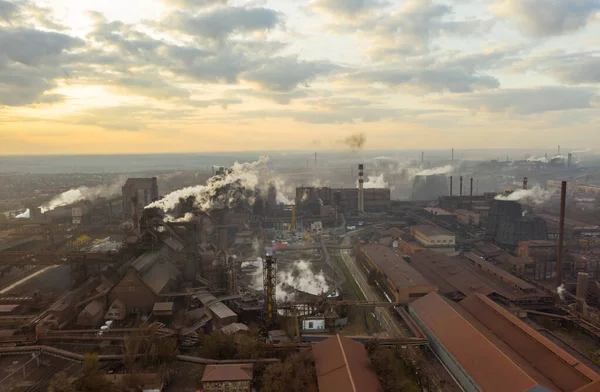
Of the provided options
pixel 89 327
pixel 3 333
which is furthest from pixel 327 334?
pixel 3 333

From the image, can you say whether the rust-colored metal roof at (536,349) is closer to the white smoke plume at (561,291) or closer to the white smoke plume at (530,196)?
the white smoke plume at (561,291)

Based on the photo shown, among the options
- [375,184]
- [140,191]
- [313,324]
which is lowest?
[313,324]

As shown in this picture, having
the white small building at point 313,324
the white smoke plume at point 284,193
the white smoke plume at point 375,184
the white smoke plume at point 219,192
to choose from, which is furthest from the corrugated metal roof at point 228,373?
the white smoke plume at point 375,184

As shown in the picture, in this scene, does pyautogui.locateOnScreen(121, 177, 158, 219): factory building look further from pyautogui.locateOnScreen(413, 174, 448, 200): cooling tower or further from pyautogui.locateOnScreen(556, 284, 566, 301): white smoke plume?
pyautogui.locateOnScreen(413, 174, 448, 200): cooling tower

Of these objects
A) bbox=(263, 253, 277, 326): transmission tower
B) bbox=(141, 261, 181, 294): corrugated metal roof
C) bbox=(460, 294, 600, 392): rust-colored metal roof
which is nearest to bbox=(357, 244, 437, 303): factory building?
bbox=(460, 294, 600, 392): rust-colored metal roof

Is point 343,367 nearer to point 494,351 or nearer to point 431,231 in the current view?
point 494,351

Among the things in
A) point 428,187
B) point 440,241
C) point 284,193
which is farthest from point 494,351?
point 284,193

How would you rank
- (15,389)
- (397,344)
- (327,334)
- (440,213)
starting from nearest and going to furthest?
(15,389)
(397,344)
(327,334)
(440,213)

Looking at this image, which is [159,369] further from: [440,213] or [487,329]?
[440,213]
